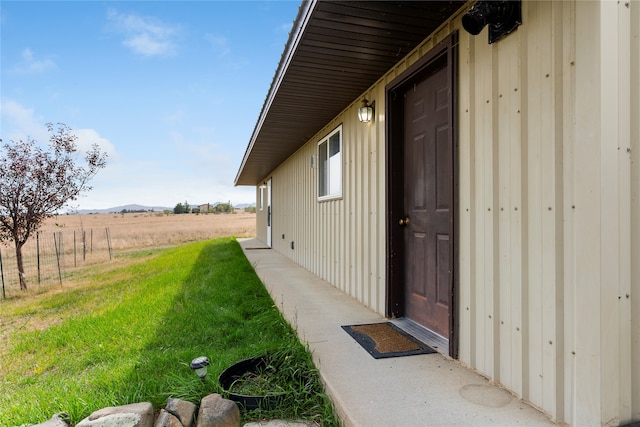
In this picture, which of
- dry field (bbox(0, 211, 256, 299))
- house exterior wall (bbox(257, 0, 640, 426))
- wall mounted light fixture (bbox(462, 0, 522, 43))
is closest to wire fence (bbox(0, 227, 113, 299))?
dry field (bbox(0, 211, 256, 299))

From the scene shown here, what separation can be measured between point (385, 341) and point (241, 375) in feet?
3.50

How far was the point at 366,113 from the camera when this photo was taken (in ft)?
12.3

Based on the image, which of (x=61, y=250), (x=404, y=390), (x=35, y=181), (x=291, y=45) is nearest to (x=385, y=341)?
(x=404, y=390)

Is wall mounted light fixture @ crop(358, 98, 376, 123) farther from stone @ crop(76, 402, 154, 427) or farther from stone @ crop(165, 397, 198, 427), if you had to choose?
stone @ crop(76, 402, 154, 427)

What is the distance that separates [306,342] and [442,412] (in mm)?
1170

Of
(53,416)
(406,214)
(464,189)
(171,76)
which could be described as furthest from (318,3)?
(171,76)

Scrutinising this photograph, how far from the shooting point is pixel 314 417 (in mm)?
1864

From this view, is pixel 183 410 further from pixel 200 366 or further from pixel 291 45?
pixel 291 45

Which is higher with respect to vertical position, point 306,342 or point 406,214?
point 406,214

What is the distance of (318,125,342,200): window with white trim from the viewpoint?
4.85 metres

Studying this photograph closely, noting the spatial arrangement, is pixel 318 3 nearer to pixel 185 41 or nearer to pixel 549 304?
pixel 549 304

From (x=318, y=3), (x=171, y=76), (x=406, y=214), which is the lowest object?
(x=406, y=214)

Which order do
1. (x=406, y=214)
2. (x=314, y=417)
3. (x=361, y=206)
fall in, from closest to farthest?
(x=314, y=417) → (x=406, y=214) → (x=361, y=206)

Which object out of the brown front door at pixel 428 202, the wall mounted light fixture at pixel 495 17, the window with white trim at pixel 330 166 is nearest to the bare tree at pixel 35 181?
the window with white trim at pixel 330 166
